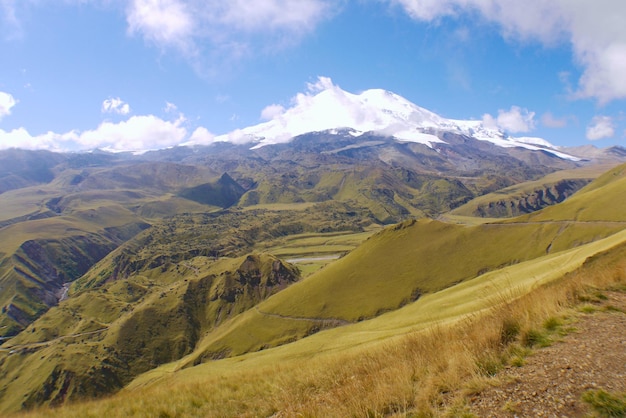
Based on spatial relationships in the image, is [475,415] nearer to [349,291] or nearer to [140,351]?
[349,291]

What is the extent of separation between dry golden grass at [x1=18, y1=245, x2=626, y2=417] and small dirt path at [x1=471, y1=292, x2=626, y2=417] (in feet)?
1.52

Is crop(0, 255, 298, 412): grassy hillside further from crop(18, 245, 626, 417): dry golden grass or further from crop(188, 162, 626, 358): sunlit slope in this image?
crop(18, 245, 626, 417): dry golden grass

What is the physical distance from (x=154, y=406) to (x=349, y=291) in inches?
4548

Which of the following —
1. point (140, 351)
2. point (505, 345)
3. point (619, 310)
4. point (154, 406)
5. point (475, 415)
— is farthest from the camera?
point (140, 351)

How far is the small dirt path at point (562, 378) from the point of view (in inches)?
272

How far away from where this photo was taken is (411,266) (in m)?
129

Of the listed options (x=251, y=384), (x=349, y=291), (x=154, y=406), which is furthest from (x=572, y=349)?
(x=349, y=291)

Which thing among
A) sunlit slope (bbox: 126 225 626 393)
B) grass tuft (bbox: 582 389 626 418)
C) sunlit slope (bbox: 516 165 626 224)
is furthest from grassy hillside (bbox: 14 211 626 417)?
sunlit slope (bbox: 516 165 626 224)

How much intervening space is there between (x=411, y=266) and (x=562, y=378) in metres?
126

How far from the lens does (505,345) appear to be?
32.0 feet

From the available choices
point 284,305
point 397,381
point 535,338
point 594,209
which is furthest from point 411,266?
point 397,381

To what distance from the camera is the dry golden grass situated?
328 inches

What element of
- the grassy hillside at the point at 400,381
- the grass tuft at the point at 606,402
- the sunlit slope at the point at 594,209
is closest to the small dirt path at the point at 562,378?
the grass tuft at the point at 606,402

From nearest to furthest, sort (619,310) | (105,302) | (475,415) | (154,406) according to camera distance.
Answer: (475,415) < (619,310) < (154,406) < (105,302)
